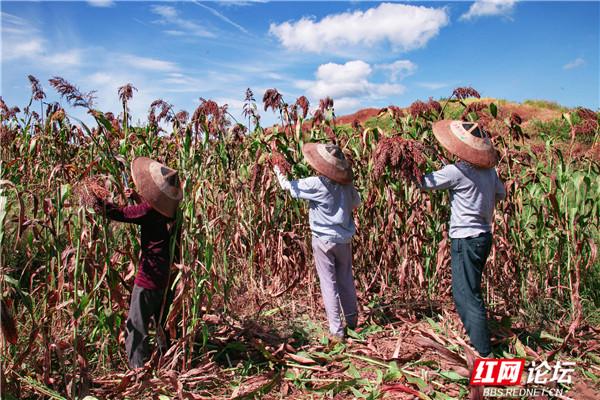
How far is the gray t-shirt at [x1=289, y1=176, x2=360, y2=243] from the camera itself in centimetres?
361

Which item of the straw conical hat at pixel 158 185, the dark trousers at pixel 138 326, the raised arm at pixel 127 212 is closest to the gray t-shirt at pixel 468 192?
the straw conical hat at pixel 158 185

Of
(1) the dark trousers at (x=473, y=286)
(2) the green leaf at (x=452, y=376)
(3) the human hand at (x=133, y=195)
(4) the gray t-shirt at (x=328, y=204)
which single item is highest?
(3) the human hand at (x=133, y=195)

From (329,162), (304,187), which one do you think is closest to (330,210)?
(304,187)

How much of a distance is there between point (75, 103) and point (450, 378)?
2.85 m

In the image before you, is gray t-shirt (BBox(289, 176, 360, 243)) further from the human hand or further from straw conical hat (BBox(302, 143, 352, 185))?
the human hand

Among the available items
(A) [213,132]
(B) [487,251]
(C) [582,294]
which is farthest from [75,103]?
(C) [582,294]

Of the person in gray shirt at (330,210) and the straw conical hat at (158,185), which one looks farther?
the person in gray shirt at (330,210)

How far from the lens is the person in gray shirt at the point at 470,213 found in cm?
325

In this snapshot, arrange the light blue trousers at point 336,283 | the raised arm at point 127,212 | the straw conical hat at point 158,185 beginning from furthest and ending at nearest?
the light blue trousers at point 336,283
the straw conical hat at point 158,185
the raised arm at point 127,212

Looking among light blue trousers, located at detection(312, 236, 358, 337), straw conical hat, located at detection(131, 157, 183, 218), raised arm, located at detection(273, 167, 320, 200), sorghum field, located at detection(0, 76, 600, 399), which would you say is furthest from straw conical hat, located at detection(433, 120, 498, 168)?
straw conical hat, located at detection(131, 157, 183, 218)

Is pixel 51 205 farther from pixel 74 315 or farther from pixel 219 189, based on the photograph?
pixel 219 189

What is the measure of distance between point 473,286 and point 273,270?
1.76 m

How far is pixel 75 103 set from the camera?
2822mm

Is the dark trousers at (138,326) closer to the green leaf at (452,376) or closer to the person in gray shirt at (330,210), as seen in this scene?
the person in gray shirt at (330,210)
